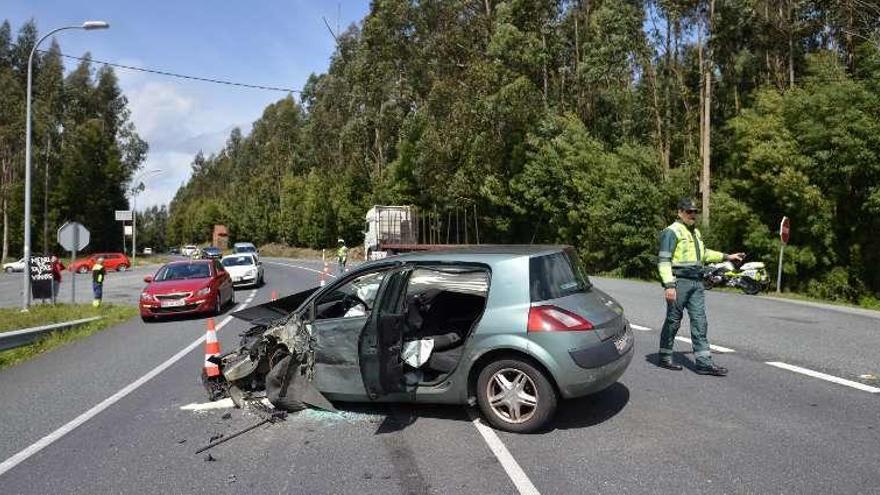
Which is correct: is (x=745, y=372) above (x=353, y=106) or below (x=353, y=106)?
below

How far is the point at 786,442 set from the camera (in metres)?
5.07

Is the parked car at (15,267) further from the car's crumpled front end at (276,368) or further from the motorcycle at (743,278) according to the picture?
the car's crumpled front end at (276,368)

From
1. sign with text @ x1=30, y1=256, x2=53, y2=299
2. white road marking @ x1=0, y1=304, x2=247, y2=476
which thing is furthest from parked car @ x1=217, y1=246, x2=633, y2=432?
sign with text @ x1=30, y1=256, x2=53, y2=299

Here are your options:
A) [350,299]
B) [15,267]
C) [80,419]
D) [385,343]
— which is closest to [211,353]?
[80,419]

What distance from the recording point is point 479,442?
5277mm

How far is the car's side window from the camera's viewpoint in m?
6.26

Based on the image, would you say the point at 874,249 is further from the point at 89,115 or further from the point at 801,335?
the point at 89,115

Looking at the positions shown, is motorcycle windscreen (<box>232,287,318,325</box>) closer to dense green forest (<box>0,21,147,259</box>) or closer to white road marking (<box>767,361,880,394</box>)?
white road marking (<box>767,361,880,394</box>)

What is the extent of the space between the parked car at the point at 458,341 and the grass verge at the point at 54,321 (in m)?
6.61

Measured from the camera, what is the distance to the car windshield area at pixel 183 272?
16192 millimetres

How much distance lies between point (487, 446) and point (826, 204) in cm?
2310

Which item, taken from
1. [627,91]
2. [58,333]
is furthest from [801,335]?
[627,91]

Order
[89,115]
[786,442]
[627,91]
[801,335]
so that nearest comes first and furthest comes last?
[786,442] → [801,335] → [627,91] → [89,115]

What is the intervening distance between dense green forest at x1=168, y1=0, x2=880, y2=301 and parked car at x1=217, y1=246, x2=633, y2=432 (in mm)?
16534
